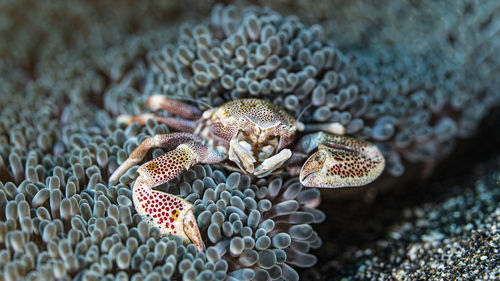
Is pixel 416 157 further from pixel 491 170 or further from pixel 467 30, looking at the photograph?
pixel 467 30

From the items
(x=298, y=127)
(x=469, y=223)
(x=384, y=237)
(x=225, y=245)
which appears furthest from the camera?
(x=384, y=237)

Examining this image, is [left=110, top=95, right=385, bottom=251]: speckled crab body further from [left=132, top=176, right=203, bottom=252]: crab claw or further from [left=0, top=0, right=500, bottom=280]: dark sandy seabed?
[left=0, top=0, right=500, bottom=280]: dark sandy seabed

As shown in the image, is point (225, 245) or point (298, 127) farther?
point (298, 127)

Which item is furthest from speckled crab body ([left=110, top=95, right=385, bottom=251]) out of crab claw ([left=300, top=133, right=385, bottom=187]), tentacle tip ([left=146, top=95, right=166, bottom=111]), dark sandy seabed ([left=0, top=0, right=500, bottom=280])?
dark sandy seabed ([left=0, top=0, right=500, bottom=280])

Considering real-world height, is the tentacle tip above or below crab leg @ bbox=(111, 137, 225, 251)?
above

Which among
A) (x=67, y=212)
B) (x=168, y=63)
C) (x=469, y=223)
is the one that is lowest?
(x=469, y=223)

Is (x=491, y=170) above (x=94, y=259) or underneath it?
underneath

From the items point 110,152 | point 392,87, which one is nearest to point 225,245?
point 110,152
